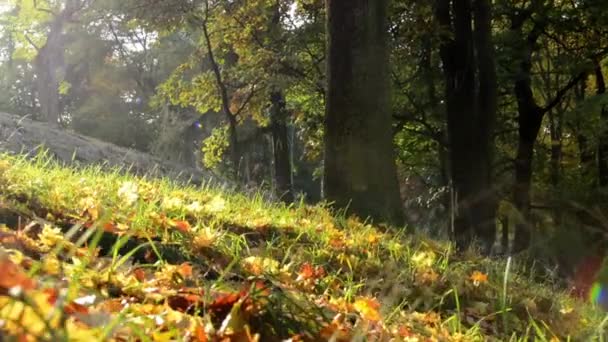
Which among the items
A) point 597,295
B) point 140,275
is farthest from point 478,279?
point 597,295

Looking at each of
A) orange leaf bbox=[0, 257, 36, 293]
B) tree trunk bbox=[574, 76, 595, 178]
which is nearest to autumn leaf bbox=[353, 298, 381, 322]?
orange leaf bbox=[0, 257, 36, 293]

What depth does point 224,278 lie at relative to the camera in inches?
101

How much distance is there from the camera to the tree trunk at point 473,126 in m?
10.7

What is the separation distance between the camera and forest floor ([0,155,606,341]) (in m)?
1.57

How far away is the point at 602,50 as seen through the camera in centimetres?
1677

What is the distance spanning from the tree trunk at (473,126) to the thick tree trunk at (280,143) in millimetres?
7639

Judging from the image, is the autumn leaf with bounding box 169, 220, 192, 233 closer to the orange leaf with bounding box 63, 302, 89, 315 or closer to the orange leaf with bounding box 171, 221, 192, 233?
the orange leaf with bounding box 171, 221, 192, 233

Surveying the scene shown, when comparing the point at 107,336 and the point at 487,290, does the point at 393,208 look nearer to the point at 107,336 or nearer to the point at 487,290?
the point at 487,290

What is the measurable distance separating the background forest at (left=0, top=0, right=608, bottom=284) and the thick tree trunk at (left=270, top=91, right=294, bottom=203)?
0.13 feet

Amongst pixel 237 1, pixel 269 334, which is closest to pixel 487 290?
pixel 269 334

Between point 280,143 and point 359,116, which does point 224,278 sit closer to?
point 359,116

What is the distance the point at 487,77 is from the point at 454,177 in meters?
1.68

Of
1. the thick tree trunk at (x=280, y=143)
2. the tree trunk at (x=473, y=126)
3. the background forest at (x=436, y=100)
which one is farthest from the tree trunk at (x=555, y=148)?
the tree trunk at (x=473, y=126)

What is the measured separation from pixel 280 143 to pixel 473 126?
944 centimetres
